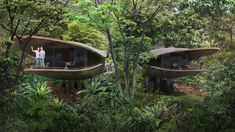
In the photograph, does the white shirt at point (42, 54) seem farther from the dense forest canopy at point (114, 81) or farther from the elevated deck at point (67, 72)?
the dense forest canopy at point (114, 81)

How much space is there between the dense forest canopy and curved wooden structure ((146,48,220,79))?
357 mm

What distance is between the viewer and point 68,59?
1886 centimetres

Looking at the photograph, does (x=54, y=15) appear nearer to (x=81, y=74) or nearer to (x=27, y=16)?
(x=27, y=16)

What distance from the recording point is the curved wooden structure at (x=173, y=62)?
Answer: 19078 millimetres

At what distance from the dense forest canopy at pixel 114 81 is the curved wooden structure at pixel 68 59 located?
0.16 metres

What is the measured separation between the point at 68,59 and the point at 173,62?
500 centimetres

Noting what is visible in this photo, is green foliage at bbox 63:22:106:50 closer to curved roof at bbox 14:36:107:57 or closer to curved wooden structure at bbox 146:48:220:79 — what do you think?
curved roof at bbox 14:36:107:57

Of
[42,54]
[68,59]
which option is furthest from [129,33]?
[42,54]

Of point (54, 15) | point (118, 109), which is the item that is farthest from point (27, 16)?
point (118, 109)

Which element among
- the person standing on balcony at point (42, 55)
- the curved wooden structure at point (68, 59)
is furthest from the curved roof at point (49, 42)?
the person standing on balcony at point (42, 55)

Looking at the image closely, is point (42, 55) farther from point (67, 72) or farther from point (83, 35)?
point (83, 35)

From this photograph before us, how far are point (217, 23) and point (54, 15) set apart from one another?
301 inches

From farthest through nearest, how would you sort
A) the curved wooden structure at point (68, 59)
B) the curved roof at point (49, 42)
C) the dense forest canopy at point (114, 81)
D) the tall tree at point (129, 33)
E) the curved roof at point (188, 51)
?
the curved roof at point (188, 51) < the curved roof at point (49, 42) < the curved wooden structure at point (68, 59) < the tall tree at point (129, 33) < the dense forest canopy at point (114, 81)

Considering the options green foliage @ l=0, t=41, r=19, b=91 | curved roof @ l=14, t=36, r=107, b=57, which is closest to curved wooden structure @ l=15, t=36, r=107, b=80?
curved roof @ l=14, t=36, r=107, b=57
